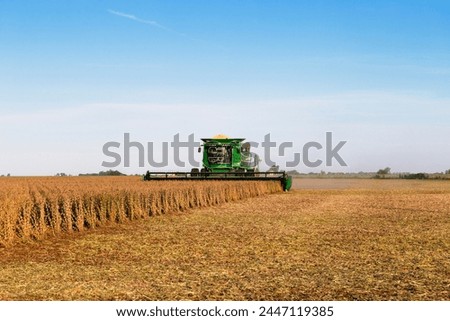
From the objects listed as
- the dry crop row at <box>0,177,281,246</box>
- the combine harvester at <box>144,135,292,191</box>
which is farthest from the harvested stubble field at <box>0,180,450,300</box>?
the combine harvester at <box>144,135,292,191</box>

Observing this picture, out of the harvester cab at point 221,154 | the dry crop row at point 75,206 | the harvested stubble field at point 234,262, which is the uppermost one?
the harvester cab at point 221,154

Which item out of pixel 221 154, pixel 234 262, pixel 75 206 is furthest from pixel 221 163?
pixel 234 262

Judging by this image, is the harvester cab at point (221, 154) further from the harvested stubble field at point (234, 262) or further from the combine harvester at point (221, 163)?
the harvested stubble field at point (234, 262)

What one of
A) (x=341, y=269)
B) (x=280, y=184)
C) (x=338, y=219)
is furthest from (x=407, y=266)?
(x=280, y=184)

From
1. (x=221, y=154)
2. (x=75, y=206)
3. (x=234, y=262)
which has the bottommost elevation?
(x=234, y=262)

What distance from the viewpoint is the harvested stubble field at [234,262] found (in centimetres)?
873

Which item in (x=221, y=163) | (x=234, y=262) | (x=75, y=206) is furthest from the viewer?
(x=221, y=163)

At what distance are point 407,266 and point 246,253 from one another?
3306mm

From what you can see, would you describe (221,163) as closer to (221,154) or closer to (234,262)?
(221,154)

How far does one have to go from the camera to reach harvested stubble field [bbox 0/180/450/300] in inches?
344

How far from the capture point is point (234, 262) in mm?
11250

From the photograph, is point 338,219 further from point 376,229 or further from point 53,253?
point 53,253

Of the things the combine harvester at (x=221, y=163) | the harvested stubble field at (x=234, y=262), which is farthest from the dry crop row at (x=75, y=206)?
the combine harvester at (x=221, y=163)
